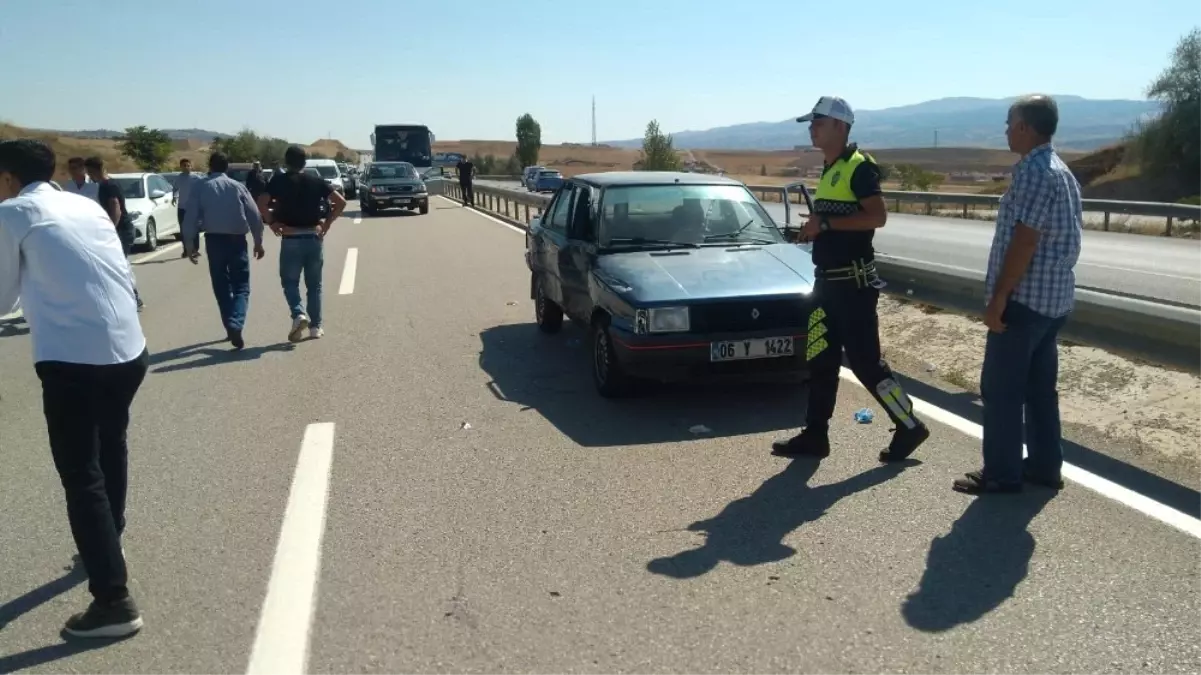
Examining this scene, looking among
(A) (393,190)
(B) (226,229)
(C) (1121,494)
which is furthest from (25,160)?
(A) (393,190)

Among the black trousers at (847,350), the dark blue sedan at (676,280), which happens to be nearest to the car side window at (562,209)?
the dark blue sedan at (676,280)

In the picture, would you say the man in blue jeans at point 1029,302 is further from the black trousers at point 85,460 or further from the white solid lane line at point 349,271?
the white solid lane line at point 349,271

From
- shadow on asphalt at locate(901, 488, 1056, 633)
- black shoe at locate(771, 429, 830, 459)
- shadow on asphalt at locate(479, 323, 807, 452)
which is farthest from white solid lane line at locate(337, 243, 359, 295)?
shadow on asphalt at locate(901, 488, 1056, 633)

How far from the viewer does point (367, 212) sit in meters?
34.9

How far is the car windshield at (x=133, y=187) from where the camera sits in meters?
21.6

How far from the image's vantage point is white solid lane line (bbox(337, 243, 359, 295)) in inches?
549

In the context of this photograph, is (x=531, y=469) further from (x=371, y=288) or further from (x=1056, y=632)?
(x=371, y=288)

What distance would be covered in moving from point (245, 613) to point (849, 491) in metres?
2.94

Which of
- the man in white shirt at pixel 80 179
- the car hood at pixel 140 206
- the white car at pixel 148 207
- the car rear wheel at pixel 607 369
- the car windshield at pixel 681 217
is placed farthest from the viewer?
the white car at pixel 148 207

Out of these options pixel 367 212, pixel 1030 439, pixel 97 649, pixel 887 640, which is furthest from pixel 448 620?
pixel 367 212

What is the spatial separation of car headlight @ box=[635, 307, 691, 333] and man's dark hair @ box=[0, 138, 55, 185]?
364cm

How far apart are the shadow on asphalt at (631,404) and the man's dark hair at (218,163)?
10.7ft

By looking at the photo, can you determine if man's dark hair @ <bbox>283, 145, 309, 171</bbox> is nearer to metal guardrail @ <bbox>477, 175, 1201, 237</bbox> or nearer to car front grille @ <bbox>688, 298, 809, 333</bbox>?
car front grille @ <bbox>688, 298, 809, 333</bbox>

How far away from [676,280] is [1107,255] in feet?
44.7
